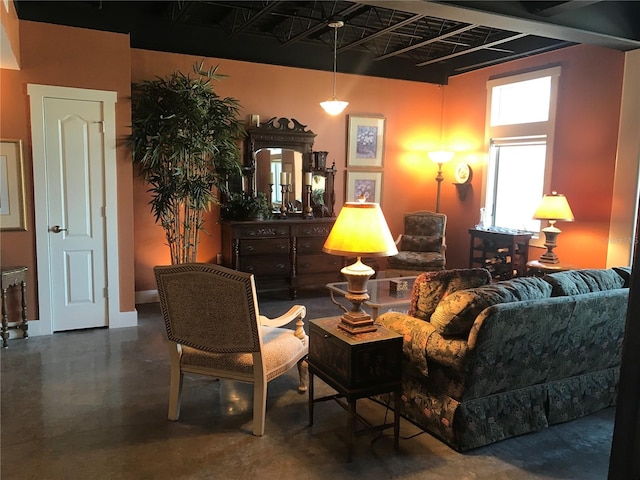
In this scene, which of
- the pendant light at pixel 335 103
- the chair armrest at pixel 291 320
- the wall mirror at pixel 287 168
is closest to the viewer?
the chair armrest at pixel 291 320

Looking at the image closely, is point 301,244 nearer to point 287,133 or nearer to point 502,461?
point 287,133

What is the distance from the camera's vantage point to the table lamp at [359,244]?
8.82 ft

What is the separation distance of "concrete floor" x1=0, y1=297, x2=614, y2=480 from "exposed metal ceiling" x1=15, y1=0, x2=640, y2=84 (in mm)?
3026

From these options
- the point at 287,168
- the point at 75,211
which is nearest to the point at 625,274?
the point at 287,168

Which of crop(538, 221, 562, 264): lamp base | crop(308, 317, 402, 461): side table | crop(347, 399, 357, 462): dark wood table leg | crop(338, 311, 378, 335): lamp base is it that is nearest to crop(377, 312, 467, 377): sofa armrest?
crop(308, 317, 402, 461): side table

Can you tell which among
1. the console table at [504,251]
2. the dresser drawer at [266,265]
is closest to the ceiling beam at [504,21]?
the console table at [504,251]

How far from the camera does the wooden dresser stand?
5.75 m

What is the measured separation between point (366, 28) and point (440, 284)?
3.91 meters

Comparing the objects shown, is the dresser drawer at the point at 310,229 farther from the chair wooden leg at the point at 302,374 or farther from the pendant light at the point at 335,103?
the chair wooden leg at the point at 302,374

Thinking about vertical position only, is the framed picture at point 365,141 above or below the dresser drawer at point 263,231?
above

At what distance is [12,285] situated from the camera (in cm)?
440

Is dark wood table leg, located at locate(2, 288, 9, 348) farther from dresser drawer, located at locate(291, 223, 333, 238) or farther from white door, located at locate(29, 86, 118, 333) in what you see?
dresser drawer, located at locate(291, 223, 333, 238)

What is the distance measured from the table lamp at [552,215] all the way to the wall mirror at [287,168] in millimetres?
2632

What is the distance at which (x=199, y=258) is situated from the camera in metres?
6.07
